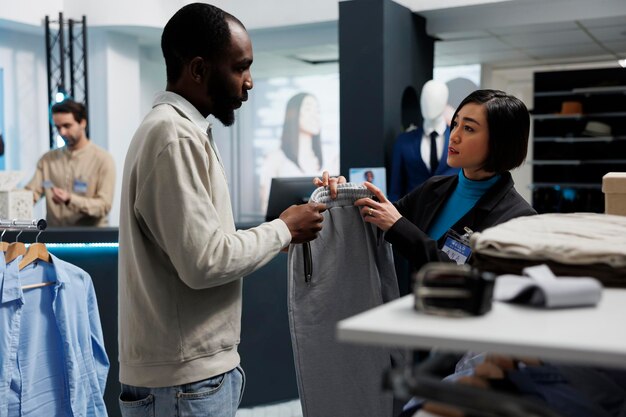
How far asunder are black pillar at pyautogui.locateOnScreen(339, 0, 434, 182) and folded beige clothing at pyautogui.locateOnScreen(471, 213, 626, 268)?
5220mm

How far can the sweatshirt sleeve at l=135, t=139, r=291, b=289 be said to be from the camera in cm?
156

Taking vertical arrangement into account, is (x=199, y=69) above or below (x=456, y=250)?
above

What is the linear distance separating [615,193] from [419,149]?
4.41m

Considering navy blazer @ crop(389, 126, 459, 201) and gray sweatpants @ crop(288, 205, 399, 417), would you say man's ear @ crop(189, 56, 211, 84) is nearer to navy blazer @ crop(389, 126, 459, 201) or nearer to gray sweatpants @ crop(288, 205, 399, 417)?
gray sweatpants @ crop(288, 205, 399, 417)

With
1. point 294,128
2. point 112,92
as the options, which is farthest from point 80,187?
point 294,128

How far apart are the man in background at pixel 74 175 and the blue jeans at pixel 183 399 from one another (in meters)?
3.62

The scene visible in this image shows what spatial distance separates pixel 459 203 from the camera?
2.14m

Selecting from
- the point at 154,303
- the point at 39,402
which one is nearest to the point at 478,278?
the point at 154,303

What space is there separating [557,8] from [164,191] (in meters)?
6.40

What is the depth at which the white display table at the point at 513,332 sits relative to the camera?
0.82 metres

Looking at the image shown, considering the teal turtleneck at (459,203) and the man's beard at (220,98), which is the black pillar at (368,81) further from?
the man's beard at (220,98)

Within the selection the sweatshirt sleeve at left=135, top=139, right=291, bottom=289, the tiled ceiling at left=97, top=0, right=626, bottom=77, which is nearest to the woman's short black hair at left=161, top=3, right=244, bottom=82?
the sweatshirt sleeve at left=135, top=139, right=291, bottom=289

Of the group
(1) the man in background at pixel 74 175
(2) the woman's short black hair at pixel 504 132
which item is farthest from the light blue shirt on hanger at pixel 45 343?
(1) the man in background at pixel 74 175

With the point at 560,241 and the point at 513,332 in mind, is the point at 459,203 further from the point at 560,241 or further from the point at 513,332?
the point at 513,332
